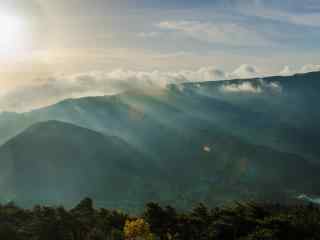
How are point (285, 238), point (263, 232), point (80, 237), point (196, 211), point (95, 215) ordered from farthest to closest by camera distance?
1. point (95, 215)
2. point (196, 211)
3. point (80, 237)
4. point (285, 238)
5. point (263, 232)

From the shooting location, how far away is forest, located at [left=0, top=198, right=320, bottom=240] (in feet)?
284

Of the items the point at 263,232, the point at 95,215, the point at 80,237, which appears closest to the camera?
the point at 263,232

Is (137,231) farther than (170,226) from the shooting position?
No

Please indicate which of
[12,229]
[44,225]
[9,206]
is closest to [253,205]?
[44,225]

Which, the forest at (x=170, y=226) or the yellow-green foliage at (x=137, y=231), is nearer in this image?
the yellow-green foliage at (x=137, y=231)

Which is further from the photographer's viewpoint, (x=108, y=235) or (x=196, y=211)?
(x=196, y=211)

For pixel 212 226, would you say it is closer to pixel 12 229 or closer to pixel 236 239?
pixel 236 239

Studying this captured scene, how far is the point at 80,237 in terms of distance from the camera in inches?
3816

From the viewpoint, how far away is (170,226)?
101375mm

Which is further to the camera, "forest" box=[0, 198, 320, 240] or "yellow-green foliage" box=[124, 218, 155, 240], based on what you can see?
"forest" box=[0, 198, 320, 240]

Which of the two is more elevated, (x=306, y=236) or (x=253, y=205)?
(x=253, y=205)

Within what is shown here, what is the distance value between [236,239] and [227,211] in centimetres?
1460

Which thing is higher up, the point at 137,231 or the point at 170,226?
the point at 137,231

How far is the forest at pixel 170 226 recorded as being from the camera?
3403 inches
